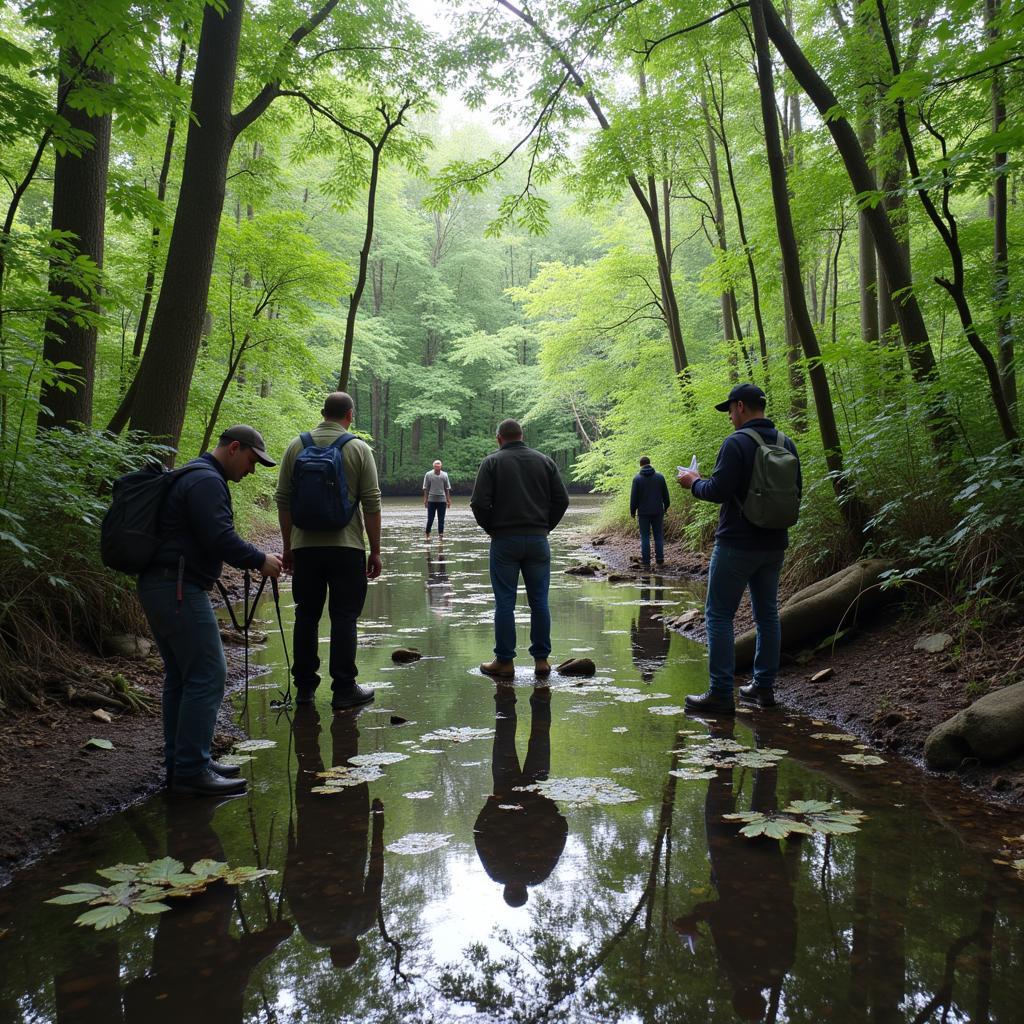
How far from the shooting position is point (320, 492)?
16.9ft

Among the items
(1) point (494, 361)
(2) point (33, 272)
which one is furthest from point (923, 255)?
(1) point (494, 361)

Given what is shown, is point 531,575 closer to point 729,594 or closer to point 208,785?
point 729,594

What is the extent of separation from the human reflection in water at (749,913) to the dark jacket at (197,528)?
265 cm

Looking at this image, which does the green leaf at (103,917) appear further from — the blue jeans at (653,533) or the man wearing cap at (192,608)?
the blue jeans at (653,533)

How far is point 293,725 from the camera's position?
486 cm

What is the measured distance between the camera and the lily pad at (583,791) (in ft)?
11.7

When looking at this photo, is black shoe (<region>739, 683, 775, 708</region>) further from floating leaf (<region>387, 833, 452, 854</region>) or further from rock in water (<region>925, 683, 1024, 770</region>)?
floating leaf (<region>387, 833, 452, 854</region>)

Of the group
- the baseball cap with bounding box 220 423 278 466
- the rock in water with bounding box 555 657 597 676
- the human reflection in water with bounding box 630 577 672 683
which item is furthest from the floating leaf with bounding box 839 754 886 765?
the baseball cap with bounding box 220 423 278 466

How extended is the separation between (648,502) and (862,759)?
8816mm

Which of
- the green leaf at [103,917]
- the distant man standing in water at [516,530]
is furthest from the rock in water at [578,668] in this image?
the green leaf at [103,917]

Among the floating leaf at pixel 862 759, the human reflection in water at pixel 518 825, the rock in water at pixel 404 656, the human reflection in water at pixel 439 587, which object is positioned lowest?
the human reflection in water at pixel 518 825

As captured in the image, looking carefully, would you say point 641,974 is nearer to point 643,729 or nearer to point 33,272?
point 643,729

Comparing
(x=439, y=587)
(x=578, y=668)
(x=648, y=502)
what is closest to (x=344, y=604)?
(x=578, y=668)

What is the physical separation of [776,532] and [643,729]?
5.54ft
